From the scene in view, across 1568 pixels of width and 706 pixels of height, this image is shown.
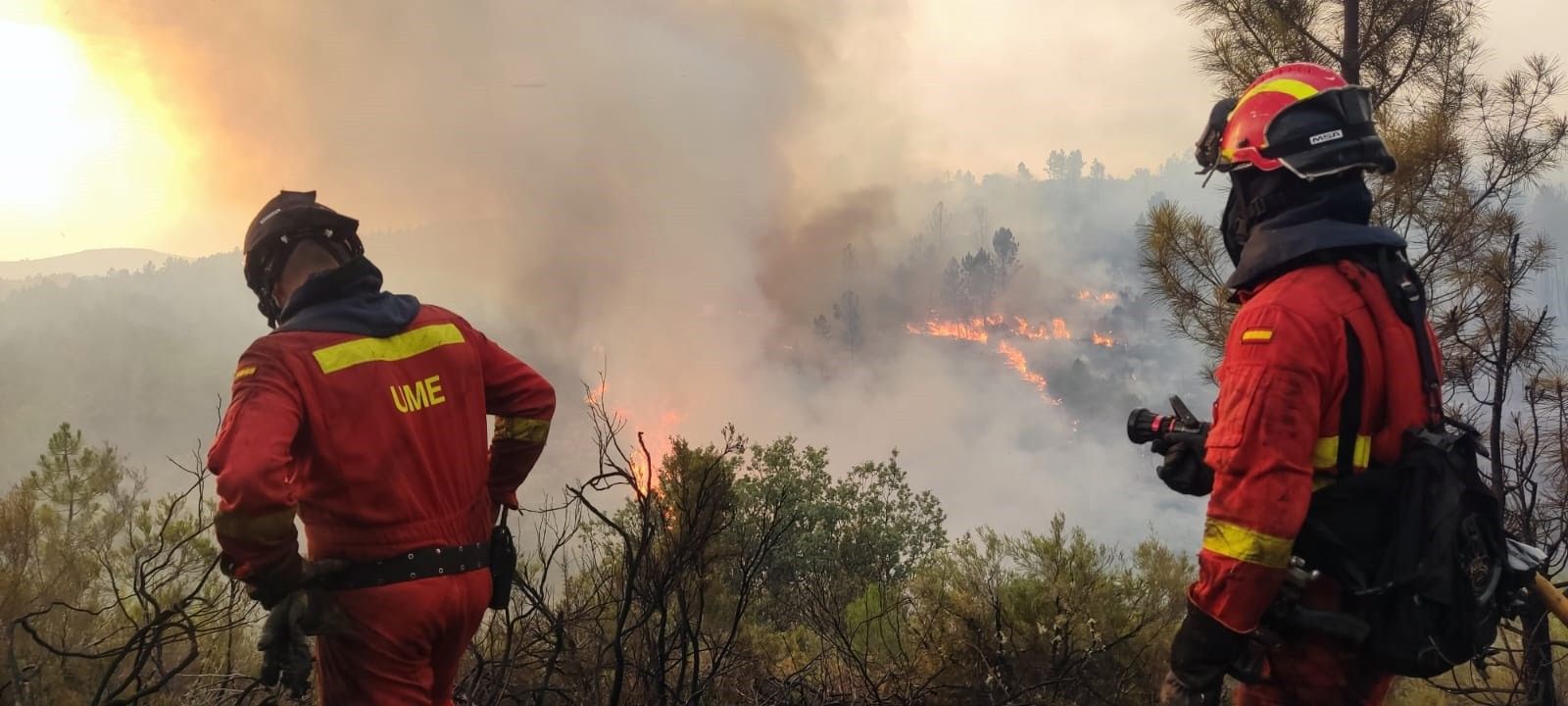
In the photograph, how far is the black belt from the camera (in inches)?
85.5

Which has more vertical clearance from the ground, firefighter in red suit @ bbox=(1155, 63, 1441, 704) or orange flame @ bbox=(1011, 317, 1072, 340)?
orange flame @ bbox=(1011, 317, 1072, 340)

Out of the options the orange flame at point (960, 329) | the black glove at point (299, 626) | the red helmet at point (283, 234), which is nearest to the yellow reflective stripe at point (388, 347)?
the red helmet at point (283, 234)

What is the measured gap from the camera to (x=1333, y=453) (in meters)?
2.00

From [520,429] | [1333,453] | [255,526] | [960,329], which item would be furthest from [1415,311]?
[960,329]

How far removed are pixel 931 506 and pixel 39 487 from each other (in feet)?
72.8

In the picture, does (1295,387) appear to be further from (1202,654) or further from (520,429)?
(520,429)

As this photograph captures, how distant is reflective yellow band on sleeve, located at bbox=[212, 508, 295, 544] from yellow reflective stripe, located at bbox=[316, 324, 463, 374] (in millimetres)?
398

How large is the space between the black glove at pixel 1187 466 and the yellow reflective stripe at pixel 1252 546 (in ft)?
1.32

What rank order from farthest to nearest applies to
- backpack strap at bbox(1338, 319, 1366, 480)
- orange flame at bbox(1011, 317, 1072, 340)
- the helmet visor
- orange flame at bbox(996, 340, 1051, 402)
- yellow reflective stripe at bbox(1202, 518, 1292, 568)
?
orange flame at bbox(1011, 317, 1072, 340), orange flame at bbox(996, 340, 1051, 402), the helmet visor, backpack strap at bbox(1338, 319, 1366, 480), yellow reflective stripe at bbox(1202, 518, 1292, 568)

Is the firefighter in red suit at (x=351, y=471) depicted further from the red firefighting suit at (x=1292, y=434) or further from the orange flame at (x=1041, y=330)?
the orange flame at (x=1041, y=330)

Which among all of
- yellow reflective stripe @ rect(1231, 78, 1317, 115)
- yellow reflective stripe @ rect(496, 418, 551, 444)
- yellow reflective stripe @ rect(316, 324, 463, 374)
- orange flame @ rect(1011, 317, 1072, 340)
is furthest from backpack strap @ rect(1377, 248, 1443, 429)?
orange flame @ rect(1011, 317, 1072, 340)

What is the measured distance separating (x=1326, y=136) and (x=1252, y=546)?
1.14m

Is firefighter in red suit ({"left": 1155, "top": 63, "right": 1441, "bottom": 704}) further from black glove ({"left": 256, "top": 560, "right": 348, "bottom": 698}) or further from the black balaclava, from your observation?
black glove ({"left": 256, "top": 560, "right": 348, "bottom": 698})

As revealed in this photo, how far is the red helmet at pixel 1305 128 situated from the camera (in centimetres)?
216
